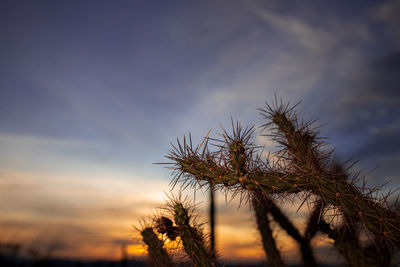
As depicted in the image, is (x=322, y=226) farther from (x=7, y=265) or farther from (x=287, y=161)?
(x=7, y=265)

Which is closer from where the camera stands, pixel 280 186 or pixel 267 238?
pixel 280 186

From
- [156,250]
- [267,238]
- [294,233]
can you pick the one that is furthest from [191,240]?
[294,233]

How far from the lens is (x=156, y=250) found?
178 inches

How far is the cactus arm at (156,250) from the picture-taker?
4.45 metres

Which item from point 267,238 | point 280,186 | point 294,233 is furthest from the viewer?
point 294,233

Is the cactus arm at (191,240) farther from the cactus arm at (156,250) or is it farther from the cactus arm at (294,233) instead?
the cactus arm at (294,233)

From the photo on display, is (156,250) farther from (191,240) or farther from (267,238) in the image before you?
(267,238)

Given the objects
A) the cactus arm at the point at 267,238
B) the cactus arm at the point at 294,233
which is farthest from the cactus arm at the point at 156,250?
the cactus arm at the point at 294,233

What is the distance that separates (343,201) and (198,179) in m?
1.65

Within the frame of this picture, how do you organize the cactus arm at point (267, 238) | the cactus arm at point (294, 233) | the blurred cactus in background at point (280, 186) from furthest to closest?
the cactus arm at point (294, 233), the cactus arm at point (267, 238), the blurred cactus in background at point (280, 186)

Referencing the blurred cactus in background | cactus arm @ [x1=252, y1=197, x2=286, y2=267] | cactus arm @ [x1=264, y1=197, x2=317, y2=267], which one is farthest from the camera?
cactus arm @ [x1=264, y1=197, x2=317, y2=267]

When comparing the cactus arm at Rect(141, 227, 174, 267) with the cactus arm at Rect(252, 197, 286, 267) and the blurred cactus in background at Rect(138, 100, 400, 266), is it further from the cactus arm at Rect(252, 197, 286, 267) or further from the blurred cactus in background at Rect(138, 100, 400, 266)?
the cactus arm at Rect(252, 197, 286, 267)

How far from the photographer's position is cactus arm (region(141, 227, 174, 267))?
14.6 feet

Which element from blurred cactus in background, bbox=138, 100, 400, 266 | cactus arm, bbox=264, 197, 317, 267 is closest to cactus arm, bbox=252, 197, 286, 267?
cactus arm, bbox=264, 197, 317, 267
